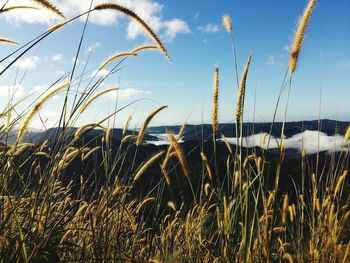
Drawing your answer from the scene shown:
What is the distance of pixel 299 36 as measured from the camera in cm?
223

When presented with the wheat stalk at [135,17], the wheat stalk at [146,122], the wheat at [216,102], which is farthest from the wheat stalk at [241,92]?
the wheat stalk at [146,122]

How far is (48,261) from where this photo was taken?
6.54ft

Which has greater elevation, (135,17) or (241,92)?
(135,17)

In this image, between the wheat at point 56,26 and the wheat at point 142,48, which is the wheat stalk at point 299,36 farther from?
the wheat at point 56,26

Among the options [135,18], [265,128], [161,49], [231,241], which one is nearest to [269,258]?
[231,241]

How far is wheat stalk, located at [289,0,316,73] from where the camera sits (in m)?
2.13

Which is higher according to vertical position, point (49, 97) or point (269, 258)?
point (49, 97)

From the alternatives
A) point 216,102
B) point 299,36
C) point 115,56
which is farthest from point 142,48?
point 299,36

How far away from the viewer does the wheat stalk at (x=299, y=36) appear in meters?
2.13

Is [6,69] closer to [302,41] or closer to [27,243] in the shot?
[27,243]

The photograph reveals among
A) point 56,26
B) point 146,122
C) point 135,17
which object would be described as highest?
point 135,17

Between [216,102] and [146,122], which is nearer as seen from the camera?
[216,102]

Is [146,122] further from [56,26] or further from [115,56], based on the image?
[56,26]

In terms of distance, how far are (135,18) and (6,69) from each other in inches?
32.7
